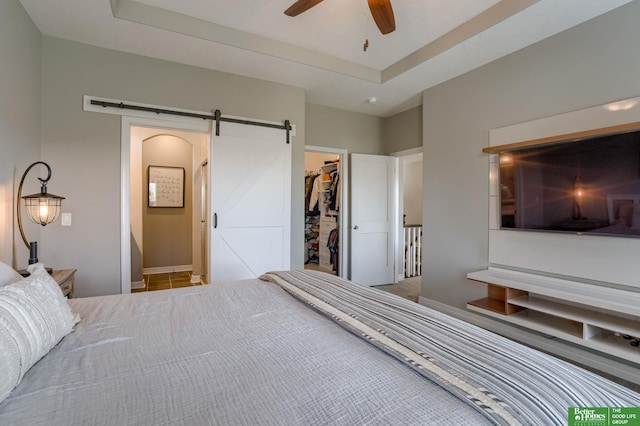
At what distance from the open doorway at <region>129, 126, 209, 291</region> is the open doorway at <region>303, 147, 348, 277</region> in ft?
6.01

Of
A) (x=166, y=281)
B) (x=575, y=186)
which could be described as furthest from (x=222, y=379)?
(x=166, y=281)

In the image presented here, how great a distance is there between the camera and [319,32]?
2.76 m

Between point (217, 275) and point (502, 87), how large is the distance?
336 centimetres

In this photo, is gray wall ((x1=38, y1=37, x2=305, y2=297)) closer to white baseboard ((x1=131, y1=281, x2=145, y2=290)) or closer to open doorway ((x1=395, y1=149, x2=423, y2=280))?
white baseboard ((x1=131, y1=281, x2=145, y2=290))

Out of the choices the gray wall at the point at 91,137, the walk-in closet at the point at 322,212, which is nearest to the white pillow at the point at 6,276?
the gray wall at the point at 91,137

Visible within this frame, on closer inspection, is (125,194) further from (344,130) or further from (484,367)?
(484,367)

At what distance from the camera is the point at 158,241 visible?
5266 millimetres

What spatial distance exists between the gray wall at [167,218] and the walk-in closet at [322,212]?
2.21 m

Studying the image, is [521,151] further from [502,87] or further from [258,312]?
[258,312]

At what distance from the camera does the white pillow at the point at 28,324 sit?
786 mm

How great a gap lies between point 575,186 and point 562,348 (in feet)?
4.24

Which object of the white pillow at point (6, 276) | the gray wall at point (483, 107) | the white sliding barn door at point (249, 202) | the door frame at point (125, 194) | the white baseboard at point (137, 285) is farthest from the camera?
the white baseboard at point (137, 285)

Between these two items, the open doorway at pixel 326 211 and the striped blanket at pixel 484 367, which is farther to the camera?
the open doorway at pixel 326 211

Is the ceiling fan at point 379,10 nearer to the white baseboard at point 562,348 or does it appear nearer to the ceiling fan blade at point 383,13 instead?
the ceiling fan blade at point 383,13
